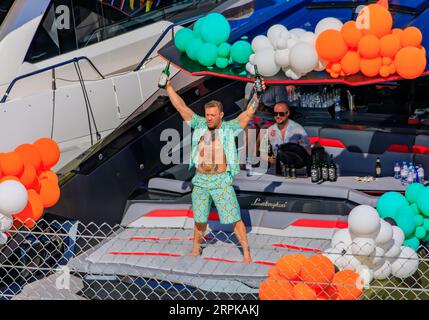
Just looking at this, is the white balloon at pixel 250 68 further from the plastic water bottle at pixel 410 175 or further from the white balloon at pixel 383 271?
the white balloon at pixel 383 271

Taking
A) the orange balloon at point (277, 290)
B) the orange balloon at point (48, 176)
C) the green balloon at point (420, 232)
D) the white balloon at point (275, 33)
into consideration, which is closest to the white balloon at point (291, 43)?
the white balloon at point (275, 33)

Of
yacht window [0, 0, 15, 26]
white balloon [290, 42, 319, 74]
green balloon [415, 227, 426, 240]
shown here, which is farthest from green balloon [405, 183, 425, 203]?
yacht window [0, 0, 15, 26]

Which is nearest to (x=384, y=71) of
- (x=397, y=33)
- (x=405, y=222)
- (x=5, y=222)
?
(x=397, y=33)

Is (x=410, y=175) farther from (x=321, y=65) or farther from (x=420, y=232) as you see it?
(x=321, y=65)

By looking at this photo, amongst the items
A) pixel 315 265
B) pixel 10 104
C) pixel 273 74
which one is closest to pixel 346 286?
pixel 315 265

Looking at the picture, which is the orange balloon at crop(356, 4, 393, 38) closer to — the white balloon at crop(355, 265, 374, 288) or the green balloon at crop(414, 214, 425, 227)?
the green balloon at crop(414, 214, 425, 227)

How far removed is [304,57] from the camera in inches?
311

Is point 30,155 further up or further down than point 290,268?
further up

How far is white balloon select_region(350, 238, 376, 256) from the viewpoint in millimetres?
6859

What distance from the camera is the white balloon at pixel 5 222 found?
7300mm

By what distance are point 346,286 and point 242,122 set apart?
195 cm

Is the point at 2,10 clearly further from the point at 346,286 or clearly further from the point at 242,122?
the point at 346,286

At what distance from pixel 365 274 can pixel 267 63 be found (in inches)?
93.4

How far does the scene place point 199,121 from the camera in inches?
311
